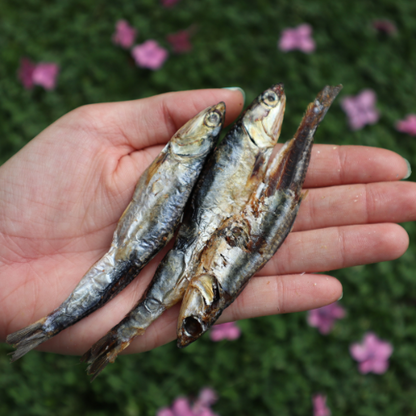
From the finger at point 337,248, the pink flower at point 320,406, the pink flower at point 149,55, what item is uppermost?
the pink flower at point 149,55

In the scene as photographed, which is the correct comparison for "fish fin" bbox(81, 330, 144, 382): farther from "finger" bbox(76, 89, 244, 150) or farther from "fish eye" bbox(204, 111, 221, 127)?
"fish eye" bbox(204, 111, 221, 127)

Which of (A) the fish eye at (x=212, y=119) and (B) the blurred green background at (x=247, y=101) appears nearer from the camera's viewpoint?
(A) the fish eye at (x=212, y=119)

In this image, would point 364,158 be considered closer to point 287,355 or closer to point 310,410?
point 287,355

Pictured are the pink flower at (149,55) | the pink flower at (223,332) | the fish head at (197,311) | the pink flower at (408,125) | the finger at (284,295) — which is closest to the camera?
the fish head at (197,311)

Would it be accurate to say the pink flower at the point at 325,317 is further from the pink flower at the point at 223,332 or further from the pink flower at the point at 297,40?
the pink flower at the point at 297,40

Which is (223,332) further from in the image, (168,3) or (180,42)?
(168,3)

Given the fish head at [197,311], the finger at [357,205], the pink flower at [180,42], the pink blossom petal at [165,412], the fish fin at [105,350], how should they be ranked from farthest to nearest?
the pink flower at [180,42] → the pink blossom petal at [165,412] → the finger at [357,205] → the fish fin at [105,350] → the fish head at [197,311]

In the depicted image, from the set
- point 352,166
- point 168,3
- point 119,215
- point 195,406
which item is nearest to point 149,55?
point 168,3

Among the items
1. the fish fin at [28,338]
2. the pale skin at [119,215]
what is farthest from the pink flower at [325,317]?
the fish fin at [28,338]

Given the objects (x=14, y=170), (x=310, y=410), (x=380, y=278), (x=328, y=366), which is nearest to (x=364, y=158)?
(x=380, y=278)
